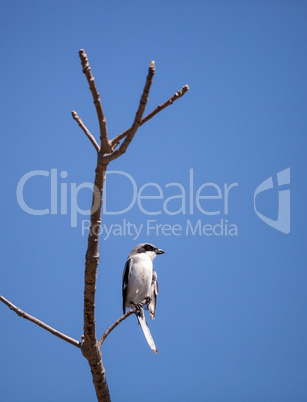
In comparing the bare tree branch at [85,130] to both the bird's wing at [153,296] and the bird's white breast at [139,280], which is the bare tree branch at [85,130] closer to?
the bird's wing at [153,296]

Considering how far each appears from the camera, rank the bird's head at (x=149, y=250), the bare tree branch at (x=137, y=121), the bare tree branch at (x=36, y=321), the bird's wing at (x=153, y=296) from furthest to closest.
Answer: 1. the bird's head at (x=149, y=250)
2. the bird's wing at (x=153, y=296)
3. the bare tree branch at (x=36, y=321)
4. the bare tree branch at (x=137, y=121)

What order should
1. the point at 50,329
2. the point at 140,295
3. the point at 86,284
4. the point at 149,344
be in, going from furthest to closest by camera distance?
1. the point at 140,295
2. the point at 149,344
3. the point at 50,329
4. the point at 86,284

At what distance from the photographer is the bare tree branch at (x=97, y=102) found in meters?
3.03

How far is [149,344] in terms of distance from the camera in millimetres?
6371

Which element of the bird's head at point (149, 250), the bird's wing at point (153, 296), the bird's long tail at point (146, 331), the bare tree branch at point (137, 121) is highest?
the bare tree branch at point (137, 121)

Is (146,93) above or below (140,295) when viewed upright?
above

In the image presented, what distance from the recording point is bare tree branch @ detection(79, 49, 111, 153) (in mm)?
3033

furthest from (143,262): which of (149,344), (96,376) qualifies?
(96,376)

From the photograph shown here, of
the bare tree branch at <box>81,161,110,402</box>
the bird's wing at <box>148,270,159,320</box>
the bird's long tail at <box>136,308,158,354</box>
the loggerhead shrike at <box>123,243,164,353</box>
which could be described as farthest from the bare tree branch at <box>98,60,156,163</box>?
the loggerhead shrike at <box>123,243,164,353</box>

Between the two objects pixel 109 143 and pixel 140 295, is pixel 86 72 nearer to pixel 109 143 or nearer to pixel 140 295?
pixel 109 143

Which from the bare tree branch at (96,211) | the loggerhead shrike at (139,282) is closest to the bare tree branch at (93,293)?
the bare tree branch at (96,211)

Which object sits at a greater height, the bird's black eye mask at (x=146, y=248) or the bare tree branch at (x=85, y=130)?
the bare tree branch at (x=85, y=130)

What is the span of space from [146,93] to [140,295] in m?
5.85

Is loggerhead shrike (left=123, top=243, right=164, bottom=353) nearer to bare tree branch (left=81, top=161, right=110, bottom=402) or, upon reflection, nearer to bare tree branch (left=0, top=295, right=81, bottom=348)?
bare tree branch (left=81, top=161, right=110, bottom=402)
